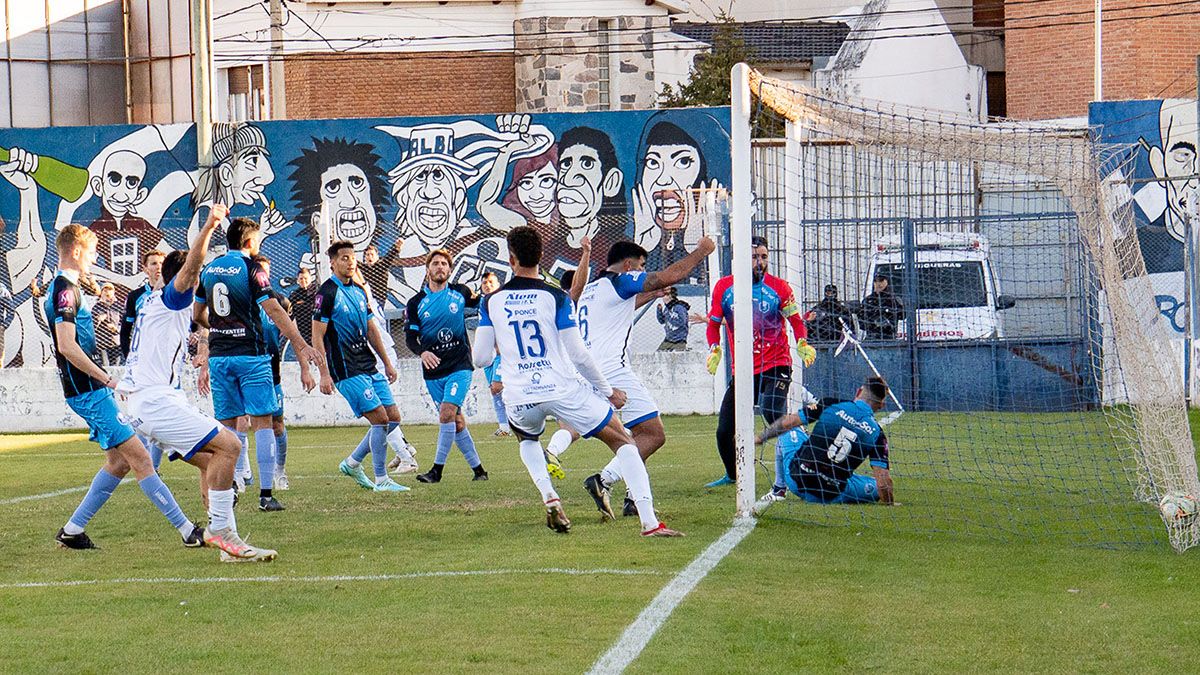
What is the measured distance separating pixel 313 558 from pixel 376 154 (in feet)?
65.6

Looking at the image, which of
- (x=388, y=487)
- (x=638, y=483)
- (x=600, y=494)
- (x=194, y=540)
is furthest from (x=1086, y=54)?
(x=194, y=540)

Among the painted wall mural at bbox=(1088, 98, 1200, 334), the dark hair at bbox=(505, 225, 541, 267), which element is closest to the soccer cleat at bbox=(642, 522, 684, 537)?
the dark hair at bbox=(505, 225, 541, 267)

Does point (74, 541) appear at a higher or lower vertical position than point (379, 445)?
lower

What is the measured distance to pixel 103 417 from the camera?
8.83 metres

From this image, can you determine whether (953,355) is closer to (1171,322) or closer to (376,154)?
(1171,322)

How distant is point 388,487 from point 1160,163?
1623cm

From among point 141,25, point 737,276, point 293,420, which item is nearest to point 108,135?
point 141,25

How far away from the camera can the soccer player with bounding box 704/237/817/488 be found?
1123 cm

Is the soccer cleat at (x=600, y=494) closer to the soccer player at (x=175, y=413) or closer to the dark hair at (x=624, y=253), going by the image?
the dark hair at (x=624, y=253)

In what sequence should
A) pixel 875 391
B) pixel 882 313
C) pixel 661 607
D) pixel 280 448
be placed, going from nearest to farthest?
pixel 661 607
pixel 875 391
pixel 280 448
pixel 882 313

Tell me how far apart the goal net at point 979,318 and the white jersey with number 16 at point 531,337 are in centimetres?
134

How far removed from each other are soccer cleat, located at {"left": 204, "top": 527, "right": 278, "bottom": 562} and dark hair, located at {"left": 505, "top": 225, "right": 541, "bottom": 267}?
221cm

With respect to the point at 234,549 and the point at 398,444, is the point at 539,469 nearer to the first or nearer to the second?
the point at 234,549

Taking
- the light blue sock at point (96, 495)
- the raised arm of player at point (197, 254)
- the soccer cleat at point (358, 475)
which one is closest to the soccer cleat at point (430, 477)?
the soccer cleat at point (358, 475)
